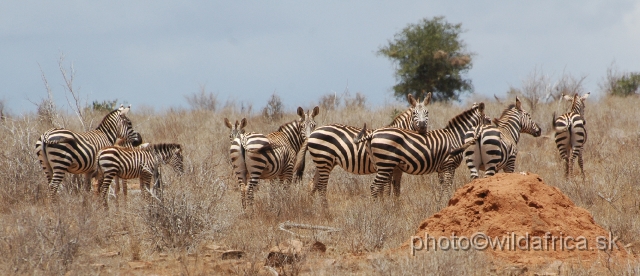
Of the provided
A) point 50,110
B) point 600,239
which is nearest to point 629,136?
point 600,239

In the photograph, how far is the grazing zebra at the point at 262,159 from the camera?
1191cm

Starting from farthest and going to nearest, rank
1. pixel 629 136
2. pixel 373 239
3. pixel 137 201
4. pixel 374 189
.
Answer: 1. pixel 629 136
2. pixel 374 189
3. pixel 137 201
4. pixel 373 239

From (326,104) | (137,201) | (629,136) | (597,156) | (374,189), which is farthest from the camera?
(326,104)

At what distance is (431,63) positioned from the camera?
3331 centimetres

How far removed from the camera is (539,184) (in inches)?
329

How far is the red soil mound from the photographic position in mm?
7711

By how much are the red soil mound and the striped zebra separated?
7.49 ft

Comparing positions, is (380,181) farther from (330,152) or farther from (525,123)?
(525,123)

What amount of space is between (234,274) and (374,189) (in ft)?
13.2

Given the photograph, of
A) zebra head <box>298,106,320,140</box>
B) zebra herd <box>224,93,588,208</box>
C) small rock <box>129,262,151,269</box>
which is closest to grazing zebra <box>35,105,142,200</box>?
zebra herd <box>224,93,588,208</box>

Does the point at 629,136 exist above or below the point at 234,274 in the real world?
above

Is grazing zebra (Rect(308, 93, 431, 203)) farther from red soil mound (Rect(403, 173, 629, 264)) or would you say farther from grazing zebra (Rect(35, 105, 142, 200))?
grazing zebra (Rect(35, 105, 142, 200))

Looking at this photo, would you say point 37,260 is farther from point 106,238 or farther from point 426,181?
point 426,181

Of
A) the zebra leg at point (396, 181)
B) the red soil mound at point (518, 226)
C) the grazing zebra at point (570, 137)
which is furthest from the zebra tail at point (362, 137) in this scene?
the grazing zebra at point (570, 137)
